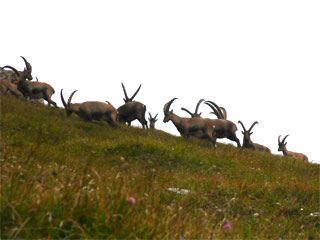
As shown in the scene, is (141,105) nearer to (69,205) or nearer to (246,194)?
(246,194)

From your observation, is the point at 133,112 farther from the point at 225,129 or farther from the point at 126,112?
the point at 225,129

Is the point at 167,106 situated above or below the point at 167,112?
above

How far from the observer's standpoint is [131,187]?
465 centimetres

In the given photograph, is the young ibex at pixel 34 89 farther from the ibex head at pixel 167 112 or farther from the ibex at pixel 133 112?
the ibex head at pixel 167 112

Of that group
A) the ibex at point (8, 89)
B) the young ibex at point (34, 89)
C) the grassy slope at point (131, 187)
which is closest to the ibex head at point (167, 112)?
the grassy slope at point (131, 187)

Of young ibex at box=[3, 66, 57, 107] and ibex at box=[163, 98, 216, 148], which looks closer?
ibex at box=[163, 98, 216, 148]

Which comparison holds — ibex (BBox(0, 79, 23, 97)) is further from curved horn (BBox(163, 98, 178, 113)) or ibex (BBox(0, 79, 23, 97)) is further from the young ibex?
curved horn (BBox(163, 98, 178, 113))

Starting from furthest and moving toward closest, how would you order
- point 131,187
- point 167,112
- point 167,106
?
point 167,106
point 167,112
point 131,187

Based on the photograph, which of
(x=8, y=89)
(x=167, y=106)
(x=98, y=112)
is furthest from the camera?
(x=8, y=89)

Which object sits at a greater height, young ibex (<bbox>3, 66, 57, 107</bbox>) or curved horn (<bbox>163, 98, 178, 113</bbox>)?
curved horn (<bbox>163, 98, 178, 113</bbox>)

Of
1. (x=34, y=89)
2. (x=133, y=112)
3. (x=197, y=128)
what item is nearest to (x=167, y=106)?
(x=197, y=128)

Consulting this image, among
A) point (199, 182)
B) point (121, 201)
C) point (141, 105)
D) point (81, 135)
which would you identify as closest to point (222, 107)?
point (141, 105)

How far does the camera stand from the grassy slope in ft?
11.0

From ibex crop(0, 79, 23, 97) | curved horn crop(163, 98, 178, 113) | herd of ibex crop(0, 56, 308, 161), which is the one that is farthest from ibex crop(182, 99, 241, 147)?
→ ibex crop(0, 79, 23, 97)
